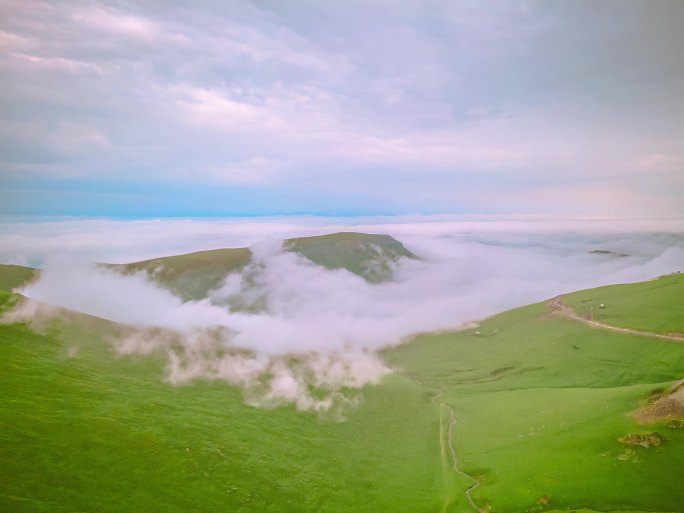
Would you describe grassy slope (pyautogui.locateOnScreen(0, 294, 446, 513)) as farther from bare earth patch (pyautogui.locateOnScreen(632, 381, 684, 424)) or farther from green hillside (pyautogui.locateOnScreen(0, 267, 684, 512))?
bare earth patch (pyautogui.locateOnScreen(632, 381, 684, 424))

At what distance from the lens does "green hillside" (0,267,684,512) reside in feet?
204

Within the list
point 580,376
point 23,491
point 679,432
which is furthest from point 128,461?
point 580,376

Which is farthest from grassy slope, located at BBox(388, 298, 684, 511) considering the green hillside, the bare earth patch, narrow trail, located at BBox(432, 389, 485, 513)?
the bare earth patch

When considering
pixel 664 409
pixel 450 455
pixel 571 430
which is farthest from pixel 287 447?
pixel 664 409

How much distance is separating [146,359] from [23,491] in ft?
239

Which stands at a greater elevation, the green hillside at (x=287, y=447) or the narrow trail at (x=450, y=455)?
the green hillside at (x=287, y=447)

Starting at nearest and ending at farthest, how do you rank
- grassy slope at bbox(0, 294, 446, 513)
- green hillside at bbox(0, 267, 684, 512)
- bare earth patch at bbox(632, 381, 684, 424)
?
grassy slope at bbox(0, 294, 446, 513) → green hillside at bbox(0, 267, 684, 512) → bare earth patch at bbox(632, 381, 684, 424)

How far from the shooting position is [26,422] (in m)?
64.9

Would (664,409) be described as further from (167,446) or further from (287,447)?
(167,446)

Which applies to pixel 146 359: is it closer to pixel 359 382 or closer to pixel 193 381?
pixel 193 381

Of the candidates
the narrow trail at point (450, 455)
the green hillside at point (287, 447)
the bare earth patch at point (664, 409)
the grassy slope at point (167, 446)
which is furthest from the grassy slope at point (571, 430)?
the grassy slope at point (167, 446)

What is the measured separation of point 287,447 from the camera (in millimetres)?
95250

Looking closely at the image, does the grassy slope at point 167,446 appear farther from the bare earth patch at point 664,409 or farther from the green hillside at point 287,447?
the bare earth patch at point 664,409

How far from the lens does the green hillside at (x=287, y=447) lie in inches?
2448
